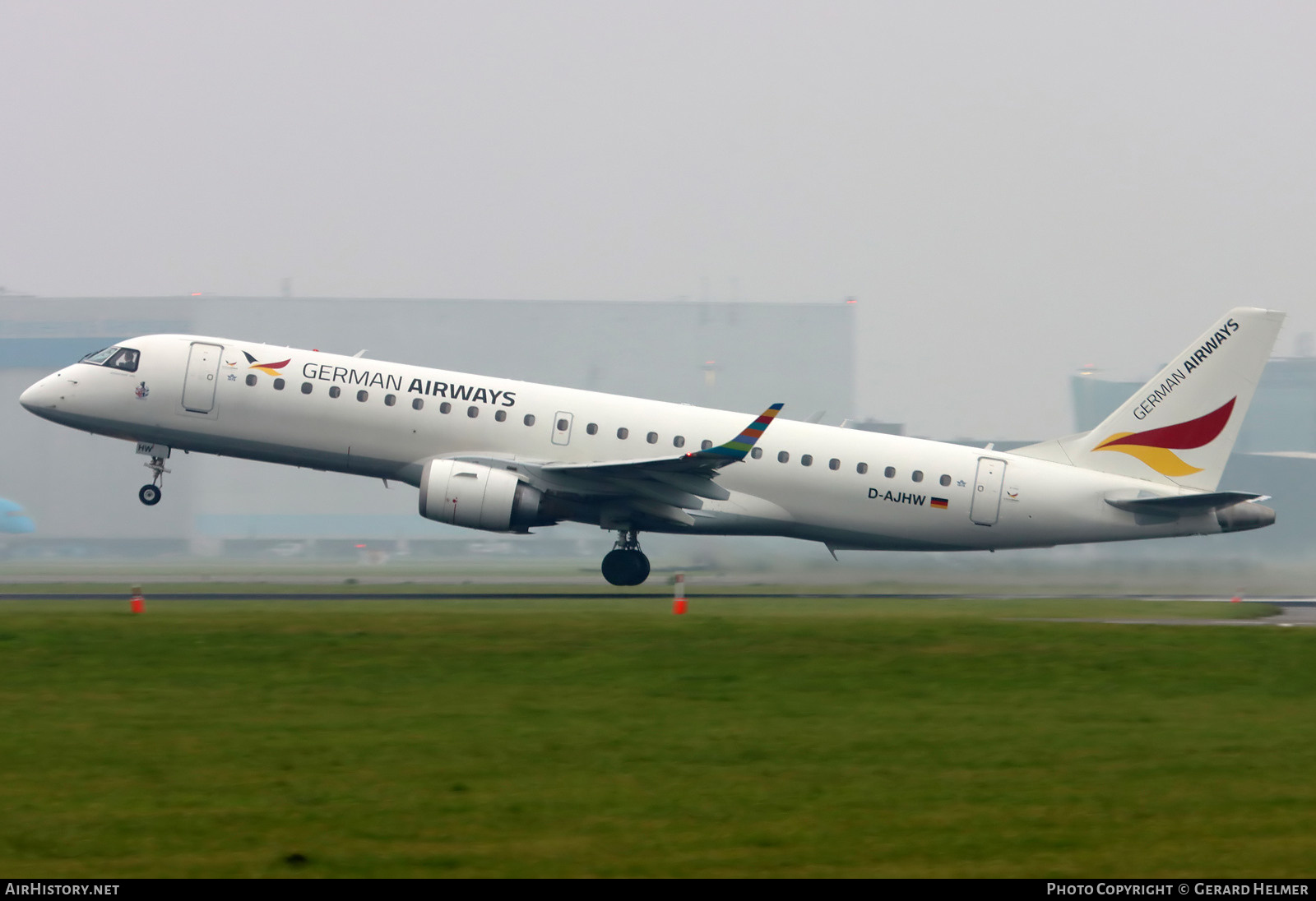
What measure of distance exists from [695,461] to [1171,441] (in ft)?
34.6

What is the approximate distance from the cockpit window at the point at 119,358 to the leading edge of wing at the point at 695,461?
8.90 metres

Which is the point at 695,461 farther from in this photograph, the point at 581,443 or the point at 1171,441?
the point at 1171,441

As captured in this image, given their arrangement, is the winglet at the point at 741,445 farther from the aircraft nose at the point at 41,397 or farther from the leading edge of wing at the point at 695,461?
the aircraft nose at the point at 41,397

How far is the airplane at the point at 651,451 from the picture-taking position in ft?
86.8

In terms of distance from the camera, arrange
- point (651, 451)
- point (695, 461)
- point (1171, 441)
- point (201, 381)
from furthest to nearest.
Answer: point (1171, 441) < point (651, 451) < point (201, 381) < point (695, 461)

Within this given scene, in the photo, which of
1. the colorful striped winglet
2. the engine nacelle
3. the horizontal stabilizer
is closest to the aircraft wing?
the colorful striped winglet

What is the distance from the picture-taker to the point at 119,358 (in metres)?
27.5

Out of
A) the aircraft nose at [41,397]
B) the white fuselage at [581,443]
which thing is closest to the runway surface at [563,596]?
the white fuselage at [581,443]

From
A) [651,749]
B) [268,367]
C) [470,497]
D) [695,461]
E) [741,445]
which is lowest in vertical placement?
[651,749]

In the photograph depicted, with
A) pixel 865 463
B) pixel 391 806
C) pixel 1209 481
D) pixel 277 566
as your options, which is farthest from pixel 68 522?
pixel 391 806

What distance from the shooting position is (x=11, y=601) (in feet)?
77.3

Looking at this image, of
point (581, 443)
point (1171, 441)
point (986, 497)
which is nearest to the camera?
point (581, 443)

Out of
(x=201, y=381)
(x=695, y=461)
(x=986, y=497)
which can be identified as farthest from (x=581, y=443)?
(x=986, y=497)
